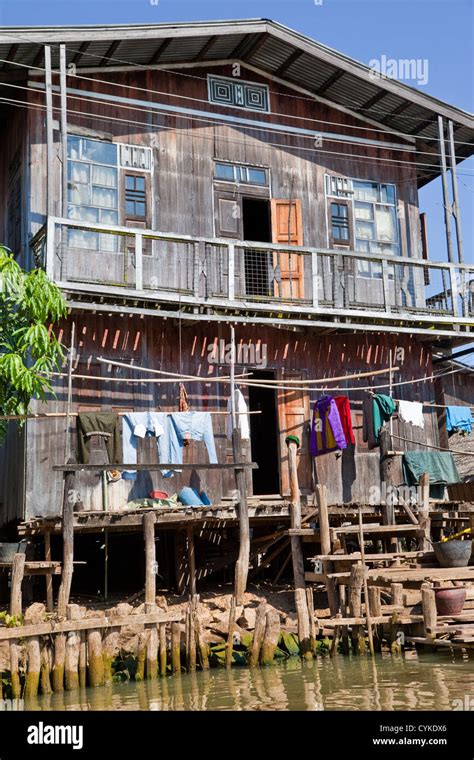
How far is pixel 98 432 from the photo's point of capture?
16875mm

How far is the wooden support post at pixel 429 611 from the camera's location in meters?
14.3

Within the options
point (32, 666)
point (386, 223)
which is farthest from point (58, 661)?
point (386, 223)

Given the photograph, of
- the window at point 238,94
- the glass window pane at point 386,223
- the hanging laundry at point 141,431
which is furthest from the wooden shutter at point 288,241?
the hanging laundry at point 141,431

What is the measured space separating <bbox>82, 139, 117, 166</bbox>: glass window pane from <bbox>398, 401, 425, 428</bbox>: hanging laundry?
7.58 metres

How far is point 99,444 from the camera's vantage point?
1748 centimetres

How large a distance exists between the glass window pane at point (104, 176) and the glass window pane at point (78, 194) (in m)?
0.26

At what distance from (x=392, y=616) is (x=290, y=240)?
8.34 m

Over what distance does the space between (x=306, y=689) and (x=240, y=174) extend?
11199 millimetres

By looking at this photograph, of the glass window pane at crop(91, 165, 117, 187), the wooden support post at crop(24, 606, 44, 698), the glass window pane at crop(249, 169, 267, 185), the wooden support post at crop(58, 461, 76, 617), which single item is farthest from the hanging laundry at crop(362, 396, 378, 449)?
the wooden support post at crop(24, 606, 44, 698)

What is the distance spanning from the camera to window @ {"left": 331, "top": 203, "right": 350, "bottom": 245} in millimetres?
20781

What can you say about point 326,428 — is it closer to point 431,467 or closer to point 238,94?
point 431,467

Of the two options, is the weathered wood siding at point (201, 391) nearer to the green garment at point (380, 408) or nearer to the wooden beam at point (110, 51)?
the green garment at point (380, 408)

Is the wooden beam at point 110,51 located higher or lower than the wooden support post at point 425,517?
higher

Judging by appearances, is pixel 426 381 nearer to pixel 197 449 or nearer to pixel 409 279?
pixel 409 279
